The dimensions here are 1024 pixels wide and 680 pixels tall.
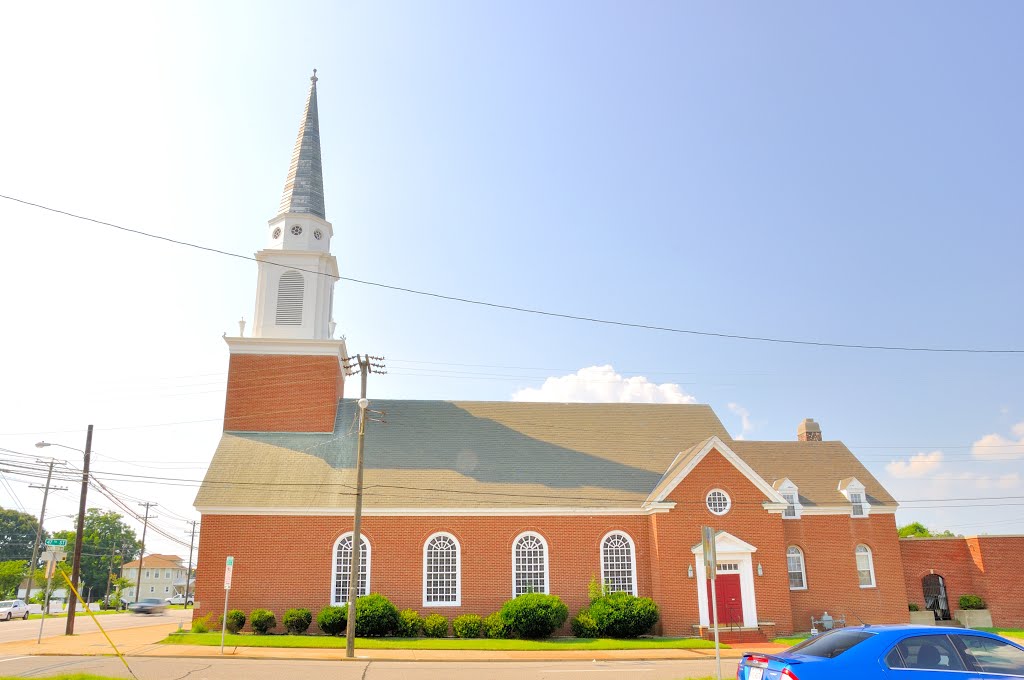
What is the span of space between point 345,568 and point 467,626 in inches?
228

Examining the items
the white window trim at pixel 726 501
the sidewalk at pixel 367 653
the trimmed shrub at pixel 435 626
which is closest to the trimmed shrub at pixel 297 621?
the sidewalk at pixel 367 653

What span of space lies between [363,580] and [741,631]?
51.0 ft

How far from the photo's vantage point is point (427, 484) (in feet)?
108

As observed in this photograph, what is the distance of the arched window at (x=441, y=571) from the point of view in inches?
1230

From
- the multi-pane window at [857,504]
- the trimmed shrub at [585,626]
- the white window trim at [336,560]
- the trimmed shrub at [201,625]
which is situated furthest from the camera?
the multi-pane window at [857,504]

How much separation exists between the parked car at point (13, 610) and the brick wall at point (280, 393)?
89.4 ft

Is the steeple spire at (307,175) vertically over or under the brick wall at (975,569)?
over

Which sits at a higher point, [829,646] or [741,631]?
[829,646]

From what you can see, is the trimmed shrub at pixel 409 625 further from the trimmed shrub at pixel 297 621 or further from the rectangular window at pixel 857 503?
the rectangular window at pixel 857 503

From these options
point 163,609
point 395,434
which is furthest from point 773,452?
point 163,609

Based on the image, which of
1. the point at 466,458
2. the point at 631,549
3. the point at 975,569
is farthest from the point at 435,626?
the point at 975,569

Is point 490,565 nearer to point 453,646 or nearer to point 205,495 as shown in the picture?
point 453,646

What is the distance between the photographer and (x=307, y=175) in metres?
38.1

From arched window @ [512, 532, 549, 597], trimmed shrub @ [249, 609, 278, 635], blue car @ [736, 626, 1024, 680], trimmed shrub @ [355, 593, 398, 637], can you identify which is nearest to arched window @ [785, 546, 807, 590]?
arched window @ [512, 532, 549, 597]
